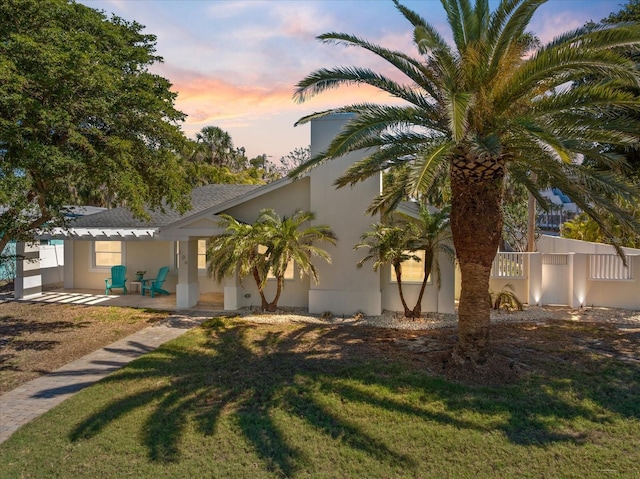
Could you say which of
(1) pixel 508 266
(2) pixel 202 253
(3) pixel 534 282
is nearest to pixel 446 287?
(1) pixel 508 266

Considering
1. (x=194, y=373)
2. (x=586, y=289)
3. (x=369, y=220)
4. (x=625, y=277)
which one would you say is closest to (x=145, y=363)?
(x=194, y=373)

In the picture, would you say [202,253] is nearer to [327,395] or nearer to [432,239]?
[432,239]

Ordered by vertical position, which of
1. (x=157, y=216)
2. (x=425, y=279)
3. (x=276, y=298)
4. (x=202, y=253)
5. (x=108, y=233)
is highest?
(x=157, y=216)

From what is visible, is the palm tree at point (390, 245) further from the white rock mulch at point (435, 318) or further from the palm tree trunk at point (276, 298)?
the palm tree trunk at point (276, 298)

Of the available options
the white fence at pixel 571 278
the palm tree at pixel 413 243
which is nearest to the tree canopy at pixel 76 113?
the palm tree at pixel 413 243

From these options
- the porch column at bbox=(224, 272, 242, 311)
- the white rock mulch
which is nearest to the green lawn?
the white rock mulch

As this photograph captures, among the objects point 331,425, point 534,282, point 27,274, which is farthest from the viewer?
point 27,274

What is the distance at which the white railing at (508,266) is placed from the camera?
14.1 meters

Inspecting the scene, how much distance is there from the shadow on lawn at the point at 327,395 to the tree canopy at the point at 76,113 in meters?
4.20

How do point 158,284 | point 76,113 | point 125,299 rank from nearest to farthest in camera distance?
point 76,113, point 125,299, point 158,284

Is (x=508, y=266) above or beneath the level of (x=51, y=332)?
above

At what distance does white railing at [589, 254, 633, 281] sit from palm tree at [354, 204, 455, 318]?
512 centimetres

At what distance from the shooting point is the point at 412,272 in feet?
45.5

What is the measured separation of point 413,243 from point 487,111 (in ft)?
16.9
